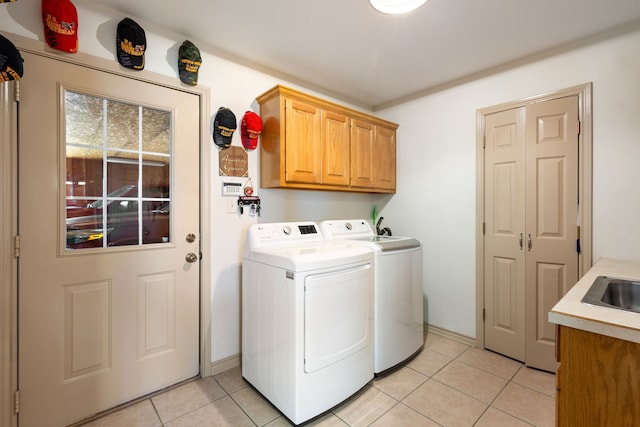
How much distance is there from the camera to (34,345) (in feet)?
5.04

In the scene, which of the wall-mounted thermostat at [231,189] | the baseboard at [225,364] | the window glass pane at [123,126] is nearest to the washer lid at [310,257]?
the wall-mounted thermostat at [231,189]

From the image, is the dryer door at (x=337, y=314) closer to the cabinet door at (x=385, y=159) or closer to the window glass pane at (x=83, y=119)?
the cabinet door at (x=385, y=159)

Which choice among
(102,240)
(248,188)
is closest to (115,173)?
(102,240)

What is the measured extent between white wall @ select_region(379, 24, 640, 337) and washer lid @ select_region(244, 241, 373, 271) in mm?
1180

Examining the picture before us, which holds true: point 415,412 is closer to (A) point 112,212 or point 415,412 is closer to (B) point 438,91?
(A) point 112,212

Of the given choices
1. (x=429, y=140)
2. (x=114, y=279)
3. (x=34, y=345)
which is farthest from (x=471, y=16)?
(x=34, y=345)

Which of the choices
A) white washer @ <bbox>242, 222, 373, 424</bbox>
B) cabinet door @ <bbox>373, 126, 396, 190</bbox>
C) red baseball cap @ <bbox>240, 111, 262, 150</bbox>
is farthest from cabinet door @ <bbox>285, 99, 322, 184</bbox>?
cabinet door @ <bbox>373, 126, 396, 190</bbox>

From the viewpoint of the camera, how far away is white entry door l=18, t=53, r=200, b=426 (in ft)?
5.05

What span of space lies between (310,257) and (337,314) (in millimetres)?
405

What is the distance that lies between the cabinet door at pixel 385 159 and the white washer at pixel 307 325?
3.94 feet

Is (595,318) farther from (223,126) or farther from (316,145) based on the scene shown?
(223,126)

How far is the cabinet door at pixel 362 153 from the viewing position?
8.93 ft

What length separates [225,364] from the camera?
221cm

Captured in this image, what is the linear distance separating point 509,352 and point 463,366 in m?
0.46
